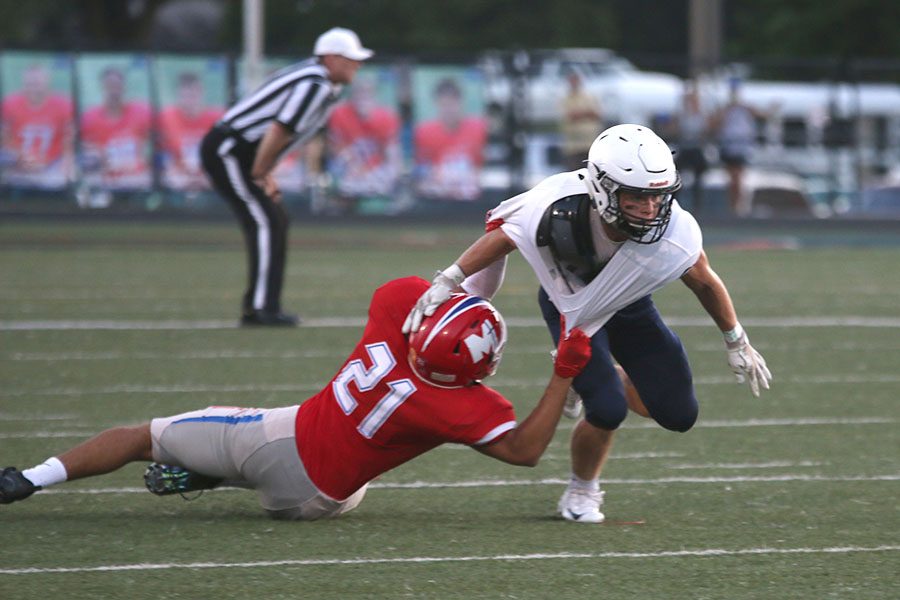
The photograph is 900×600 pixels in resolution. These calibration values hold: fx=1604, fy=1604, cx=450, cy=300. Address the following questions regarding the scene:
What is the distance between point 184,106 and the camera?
20438mm

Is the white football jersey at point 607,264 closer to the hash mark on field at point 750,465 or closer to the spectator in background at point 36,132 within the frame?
the hash mark on field at point 750,465

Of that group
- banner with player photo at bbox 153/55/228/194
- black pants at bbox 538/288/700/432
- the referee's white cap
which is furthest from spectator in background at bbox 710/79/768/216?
black pants at bbox 538/288/700/432

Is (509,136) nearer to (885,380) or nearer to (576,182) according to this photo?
(885,380)

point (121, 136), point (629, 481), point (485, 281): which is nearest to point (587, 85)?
point (121, 136)

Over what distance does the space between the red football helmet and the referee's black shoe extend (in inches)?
217

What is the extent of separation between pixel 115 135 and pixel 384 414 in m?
15.8

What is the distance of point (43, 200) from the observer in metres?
20.3

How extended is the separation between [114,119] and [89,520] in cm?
1542

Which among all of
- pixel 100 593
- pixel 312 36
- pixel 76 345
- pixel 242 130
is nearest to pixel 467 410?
pixel 100 593

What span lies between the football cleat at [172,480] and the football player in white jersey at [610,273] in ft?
3.09

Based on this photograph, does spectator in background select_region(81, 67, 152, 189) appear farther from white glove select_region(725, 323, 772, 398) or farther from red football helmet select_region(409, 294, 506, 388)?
red football helmet select_region(409, 294, 506, 388)

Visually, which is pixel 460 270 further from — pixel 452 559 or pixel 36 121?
pixel 36 121

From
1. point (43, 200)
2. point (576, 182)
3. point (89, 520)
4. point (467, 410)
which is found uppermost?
point (576, 182)

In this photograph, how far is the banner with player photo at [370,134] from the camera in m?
20.8
